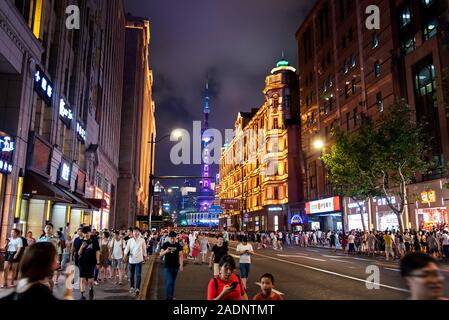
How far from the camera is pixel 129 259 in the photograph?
11539 mm

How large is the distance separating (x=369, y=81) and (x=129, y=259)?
111ft

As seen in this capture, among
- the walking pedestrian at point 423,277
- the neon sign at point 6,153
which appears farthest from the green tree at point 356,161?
the walking pedestrian at point 423,277

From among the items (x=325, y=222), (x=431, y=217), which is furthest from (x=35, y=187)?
(x=325, y=222)

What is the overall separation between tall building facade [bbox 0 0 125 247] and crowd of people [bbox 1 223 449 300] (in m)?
3.42

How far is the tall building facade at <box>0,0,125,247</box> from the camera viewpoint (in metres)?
16.4

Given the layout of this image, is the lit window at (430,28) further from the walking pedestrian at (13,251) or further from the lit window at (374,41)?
the walking pedestrian at (13,251)

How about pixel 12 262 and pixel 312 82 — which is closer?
pixel 12 262

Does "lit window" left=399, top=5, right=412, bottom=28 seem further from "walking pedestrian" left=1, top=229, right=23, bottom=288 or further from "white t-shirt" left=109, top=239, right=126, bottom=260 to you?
"walking pedestrian" left=1, top=229, right=23, bottom=288

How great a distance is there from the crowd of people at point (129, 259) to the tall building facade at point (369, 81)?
4.74m

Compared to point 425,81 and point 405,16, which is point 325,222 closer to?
point 425,81

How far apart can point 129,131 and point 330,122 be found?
2947 cm

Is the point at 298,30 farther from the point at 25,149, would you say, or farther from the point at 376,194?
the point at 25,149

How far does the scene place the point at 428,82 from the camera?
29.6m
